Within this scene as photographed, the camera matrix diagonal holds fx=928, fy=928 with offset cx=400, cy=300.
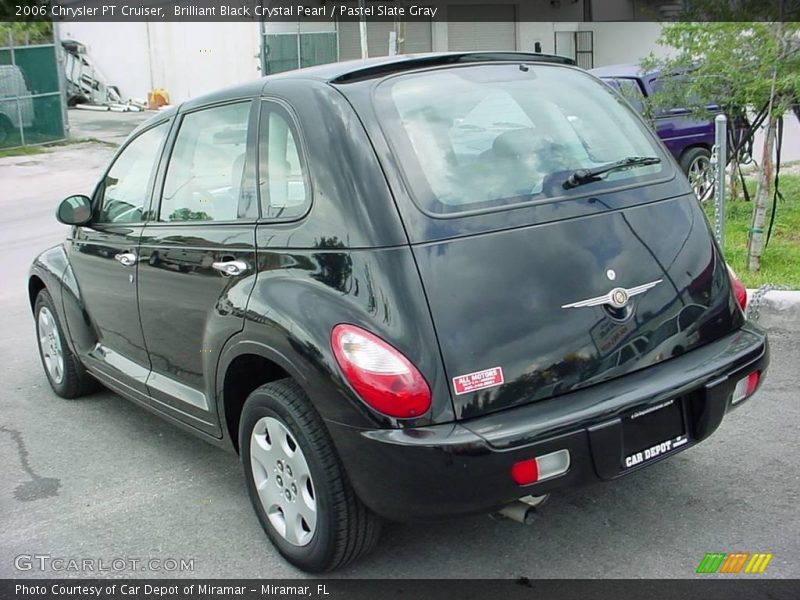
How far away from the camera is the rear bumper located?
9.69 feet

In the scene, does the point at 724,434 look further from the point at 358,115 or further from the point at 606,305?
the point at 358,115

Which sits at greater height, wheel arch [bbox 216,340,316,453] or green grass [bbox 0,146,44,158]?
wheel arch [bbox 216,340,316,453]

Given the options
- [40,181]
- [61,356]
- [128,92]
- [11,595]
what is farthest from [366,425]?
[128,92]

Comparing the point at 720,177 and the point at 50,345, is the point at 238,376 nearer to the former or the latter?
the point at 50,345

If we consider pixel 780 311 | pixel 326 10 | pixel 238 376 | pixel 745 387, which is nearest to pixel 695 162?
pixel 780 311

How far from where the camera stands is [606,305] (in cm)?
328

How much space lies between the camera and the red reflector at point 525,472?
9.77ft

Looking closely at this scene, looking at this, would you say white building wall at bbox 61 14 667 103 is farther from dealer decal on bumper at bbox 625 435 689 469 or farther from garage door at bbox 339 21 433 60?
dealer decal on bumper at bbox 625 435 689 469

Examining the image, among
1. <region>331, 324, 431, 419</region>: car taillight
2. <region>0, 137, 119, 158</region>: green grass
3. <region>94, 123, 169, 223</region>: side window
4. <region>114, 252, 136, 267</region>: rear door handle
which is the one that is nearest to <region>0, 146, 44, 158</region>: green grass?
<region>0, 137, 119, 158</region>: green grass

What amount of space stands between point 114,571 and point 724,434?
9.54ft

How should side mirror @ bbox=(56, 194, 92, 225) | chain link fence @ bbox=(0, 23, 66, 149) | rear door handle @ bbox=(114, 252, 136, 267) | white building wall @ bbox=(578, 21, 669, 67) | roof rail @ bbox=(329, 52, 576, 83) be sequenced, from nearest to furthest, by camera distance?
roof rail @ bbox=(329, 52, 576, 83), rear door handle @ bbox=(114, 252, 136, 267), side mirror @ bbox=(56, 194, 92, 225), chain link fence @ bbox=(0, 23, 66, 149), white building wall @ bbox=(578, 21, 669, 67)

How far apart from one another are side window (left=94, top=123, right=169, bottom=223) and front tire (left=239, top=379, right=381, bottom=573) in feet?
5.08

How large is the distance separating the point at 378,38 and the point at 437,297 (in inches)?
1161

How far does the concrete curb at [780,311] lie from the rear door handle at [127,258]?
13.4ft
